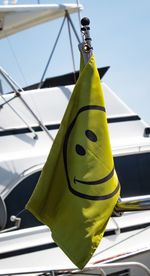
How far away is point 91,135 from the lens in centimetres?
320

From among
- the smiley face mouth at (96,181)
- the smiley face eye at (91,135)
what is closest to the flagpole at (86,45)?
the smiley face eye at (91,135)

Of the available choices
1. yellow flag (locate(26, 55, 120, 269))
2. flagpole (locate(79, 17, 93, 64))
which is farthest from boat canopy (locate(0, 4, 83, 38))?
yellow flag (locate(26, 55, 120, 269))

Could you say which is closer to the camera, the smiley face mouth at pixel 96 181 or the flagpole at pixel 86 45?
the smiley face mouth at pixel 96 181

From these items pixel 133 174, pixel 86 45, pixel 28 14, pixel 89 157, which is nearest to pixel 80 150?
pixel 89 157

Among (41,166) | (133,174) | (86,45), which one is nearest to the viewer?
(86,45)

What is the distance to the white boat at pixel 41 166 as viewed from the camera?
5746 mm

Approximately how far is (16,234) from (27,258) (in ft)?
1.00

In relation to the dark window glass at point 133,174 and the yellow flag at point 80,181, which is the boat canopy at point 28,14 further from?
the yellow flag at point 80,181

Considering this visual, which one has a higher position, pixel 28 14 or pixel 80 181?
pixel 80 181

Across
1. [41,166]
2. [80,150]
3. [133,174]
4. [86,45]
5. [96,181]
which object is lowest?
[133,174]

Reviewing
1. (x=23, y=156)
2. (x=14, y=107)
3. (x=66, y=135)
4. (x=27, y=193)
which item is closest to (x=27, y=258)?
(x=27, y=193)

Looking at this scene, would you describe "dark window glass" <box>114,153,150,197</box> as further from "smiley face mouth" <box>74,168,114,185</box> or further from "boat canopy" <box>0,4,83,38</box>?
"smiley face mouth" <box>74,168,114,185</box>

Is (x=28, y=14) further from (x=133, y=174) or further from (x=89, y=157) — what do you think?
(x=89, y=157)

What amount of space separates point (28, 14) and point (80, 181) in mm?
4055
